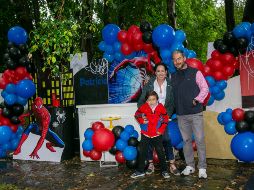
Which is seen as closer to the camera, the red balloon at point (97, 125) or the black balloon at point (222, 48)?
the black balloon at point (222, 48)

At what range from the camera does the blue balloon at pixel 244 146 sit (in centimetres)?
629

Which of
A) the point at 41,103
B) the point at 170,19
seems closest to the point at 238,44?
the point at 41,103

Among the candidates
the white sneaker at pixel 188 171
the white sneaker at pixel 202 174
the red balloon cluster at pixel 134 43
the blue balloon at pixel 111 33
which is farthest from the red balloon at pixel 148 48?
the white sneaker at pixel 202 174

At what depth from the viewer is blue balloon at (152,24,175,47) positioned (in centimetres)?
669

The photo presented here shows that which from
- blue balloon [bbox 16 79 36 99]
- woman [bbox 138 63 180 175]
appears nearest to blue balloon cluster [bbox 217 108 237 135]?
woman [bbox 138 63 180 175]

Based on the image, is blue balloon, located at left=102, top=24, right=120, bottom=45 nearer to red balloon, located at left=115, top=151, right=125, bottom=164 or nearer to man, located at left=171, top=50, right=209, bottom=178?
man, located at left=171, top=50, right=209, bottom=178

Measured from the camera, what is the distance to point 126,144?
6.81 metres

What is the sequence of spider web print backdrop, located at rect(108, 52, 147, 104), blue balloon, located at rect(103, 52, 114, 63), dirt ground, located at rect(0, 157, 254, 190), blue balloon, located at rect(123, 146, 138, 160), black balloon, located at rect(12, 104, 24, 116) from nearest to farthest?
dirt ground, located at rect(0, 157, 254, 190)
blue balloon, located at rect(123, 146, 138, 160)
spider web print backdrop, located at rect(108, 52, 147, 104)
blue balloon, located at rect(103, 52, 114, 63)
black balloon, located at rect(12, 104, 24, 116)

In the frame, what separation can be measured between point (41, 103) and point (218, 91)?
3.59 m

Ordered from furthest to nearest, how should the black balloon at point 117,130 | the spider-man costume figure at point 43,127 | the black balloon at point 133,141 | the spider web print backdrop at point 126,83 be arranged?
the spider-man costume figure at point 43,127
the spider web print backdrop at point 126,83
the black balloon at point 117,130
the black balloon at point 133,141

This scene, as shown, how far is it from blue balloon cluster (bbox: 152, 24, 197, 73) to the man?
0.82m

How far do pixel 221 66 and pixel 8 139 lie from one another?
15.4 feet

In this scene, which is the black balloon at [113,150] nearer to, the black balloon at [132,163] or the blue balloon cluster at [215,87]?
the black balloon at [132,163]

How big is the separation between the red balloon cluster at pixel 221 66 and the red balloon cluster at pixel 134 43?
0.99 meters
